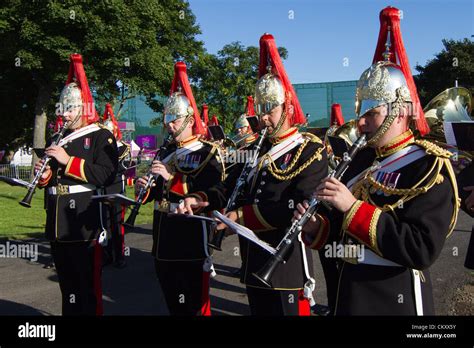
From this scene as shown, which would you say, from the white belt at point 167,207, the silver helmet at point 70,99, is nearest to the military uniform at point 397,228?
the white belt at point 167,207

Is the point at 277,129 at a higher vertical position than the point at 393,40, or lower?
lower

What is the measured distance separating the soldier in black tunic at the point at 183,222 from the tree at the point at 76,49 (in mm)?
15436

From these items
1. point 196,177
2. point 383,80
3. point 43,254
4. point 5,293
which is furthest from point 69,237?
point 43,254

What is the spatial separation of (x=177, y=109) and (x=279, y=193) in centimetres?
164

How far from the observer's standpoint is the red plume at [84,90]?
5254 millimetres

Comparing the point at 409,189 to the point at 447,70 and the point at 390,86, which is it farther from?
the point at 447,70

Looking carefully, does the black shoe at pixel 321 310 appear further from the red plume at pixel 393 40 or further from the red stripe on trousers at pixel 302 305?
the red plume at pixel 393 40

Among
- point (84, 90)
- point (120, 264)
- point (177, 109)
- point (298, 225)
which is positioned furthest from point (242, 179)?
point (120, 264)

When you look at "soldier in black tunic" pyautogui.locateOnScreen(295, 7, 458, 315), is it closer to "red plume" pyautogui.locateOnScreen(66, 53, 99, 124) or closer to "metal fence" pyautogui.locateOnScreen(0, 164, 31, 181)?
"red plume" pyautogui.locateOnScreen(66, 53, 99, 124)

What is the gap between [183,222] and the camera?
4.54 metres

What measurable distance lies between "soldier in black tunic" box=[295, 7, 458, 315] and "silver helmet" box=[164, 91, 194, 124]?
2.27 m

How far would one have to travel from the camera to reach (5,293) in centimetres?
679

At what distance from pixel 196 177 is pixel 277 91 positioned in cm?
115

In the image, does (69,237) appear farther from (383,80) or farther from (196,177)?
(383,80)
